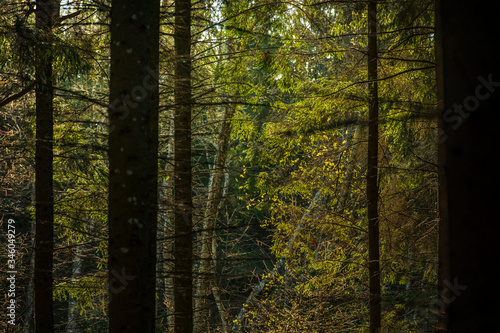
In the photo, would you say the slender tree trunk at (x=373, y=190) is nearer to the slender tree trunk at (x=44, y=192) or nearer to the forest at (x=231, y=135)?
the forest at (x=231, y=135)

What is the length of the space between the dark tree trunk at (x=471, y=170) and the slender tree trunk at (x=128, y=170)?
237cm

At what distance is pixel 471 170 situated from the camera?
6.65 feet

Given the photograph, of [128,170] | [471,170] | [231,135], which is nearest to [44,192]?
[128,170]

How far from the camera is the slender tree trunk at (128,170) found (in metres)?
3.57

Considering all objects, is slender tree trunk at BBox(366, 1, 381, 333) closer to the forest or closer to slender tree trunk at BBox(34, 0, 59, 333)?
the forest

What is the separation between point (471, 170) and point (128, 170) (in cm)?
253

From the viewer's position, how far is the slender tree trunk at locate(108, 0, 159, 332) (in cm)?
357

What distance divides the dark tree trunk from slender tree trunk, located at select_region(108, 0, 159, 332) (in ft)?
7.76

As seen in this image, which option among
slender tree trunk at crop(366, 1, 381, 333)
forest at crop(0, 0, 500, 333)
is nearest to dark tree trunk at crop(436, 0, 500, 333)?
forest at crop(0, 0, 500, 333)

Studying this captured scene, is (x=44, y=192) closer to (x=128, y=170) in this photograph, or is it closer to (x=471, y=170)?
(x=128, y=170)

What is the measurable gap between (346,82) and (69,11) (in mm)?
5151

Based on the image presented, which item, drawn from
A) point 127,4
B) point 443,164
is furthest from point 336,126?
point 443,164

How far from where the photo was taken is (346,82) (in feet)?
26.2

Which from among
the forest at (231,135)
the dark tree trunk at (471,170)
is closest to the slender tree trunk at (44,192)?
the forest at (231,135)
